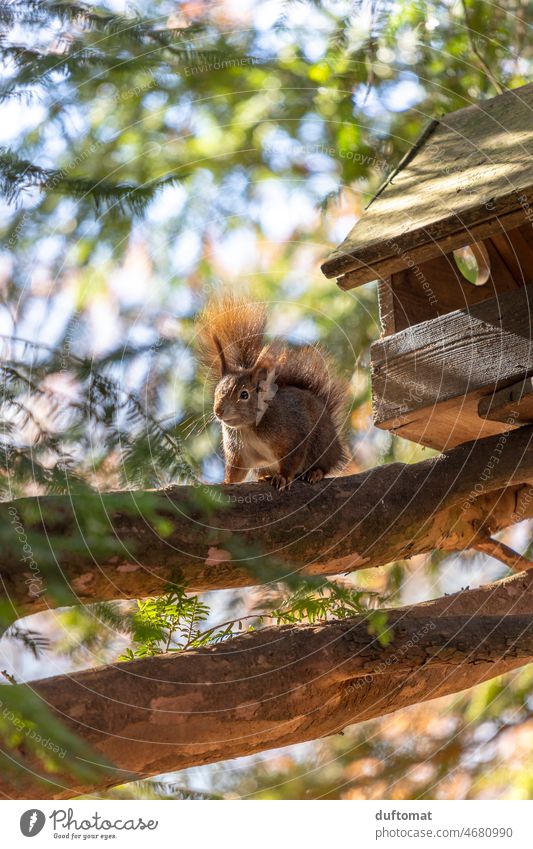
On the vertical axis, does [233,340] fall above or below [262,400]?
above

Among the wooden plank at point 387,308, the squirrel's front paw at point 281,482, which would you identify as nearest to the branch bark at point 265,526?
the squirrel's front paw at point 281,482

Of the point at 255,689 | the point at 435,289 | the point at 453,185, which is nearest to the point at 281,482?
the point at 255,689

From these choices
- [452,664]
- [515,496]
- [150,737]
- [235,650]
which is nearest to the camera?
[150,737]

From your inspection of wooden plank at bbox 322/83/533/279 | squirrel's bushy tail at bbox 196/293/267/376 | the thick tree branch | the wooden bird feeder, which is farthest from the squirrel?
the thick tree branch

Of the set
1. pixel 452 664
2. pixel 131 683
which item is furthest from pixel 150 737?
pixel 452 664

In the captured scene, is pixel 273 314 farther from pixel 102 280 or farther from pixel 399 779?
pixel 399 779

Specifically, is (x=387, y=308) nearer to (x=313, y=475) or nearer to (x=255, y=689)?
Answer: (x=313, y=475)

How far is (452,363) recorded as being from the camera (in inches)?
107

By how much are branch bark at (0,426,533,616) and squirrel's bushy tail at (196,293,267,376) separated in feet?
2.53

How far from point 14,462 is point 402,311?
69.8 inches

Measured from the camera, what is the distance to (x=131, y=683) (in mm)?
2039

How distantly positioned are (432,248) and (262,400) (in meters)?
0.85

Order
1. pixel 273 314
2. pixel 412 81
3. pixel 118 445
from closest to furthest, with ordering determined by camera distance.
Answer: pixel 118 445
pixel 273 314
pixel 412 81

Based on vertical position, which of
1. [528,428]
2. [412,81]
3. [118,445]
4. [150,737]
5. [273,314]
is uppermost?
[412,81]
